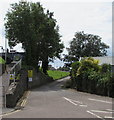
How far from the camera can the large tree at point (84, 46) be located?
78.2 m

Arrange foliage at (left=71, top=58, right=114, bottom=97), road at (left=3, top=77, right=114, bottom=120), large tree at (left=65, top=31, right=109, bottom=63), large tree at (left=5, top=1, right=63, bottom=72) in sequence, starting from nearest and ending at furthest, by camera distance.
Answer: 1. road at (left=3, top=77, right=114, bottom=120)
2. foliage at (left=71, top=58, right=114, bottom=97)
3. large tree at (left=5, top=1, right=63, bottom=72)
4. large tree at (left=65, top=31, right=109, bottom=63)

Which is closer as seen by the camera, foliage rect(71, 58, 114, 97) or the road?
the road

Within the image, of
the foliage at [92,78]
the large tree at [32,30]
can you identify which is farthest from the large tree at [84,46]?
the foliage at [92,78]

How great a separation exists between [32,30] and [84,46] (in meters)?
36.3

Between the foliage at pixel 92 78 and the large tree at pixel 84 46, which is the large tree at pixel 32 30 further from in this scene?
the large tree at pixel 84 46

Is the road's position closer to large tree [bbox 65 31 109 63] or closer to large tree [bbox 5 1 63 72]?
large tree [bbox 5 1 63 72]

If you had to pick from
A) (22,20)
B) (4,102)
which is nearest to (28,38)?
(22,20)

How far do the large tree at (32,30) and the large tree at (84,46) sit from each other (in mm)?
26218

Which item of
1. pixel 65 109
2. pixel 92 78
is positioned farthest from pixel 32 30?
pixel 65 109

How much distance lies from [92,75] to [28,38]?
1769 cm

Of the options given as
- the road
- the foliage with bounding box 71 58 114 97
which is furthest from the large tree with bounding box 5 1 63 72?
the road

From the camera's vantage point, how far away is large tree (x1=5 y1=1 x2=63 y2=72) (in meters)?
45.4

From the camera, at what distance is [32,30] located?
45.6 metres

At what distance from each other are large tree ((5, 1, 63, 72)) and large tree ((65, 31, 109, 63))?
26218 mm
